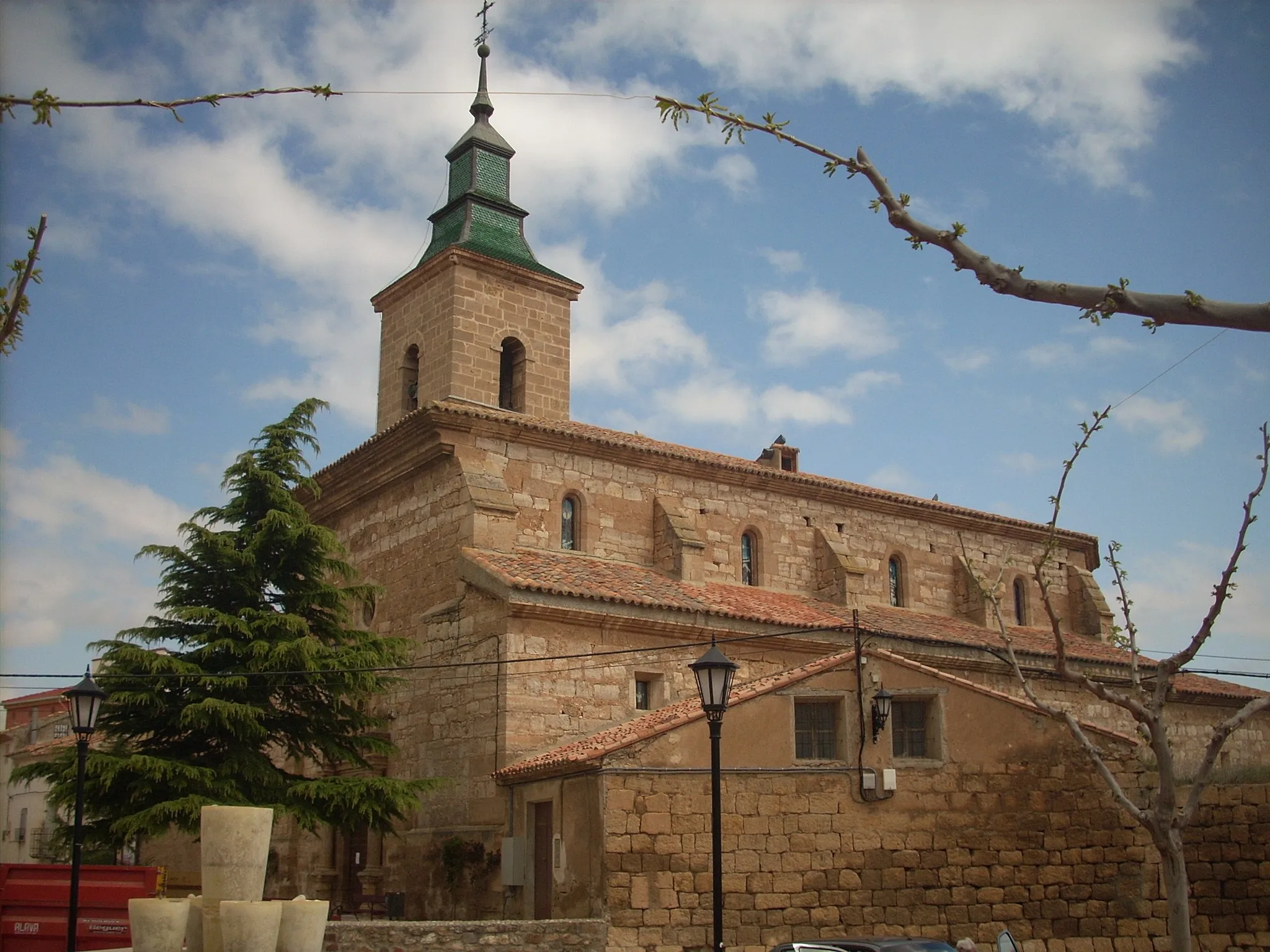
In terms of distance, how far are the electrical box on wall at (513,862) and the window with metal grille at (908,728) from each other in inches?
212

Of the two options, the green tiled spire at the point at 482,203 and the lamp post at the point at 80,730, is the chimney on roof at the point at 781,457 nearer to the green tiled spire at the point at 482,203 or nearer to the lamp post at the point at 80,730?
the green tiled spire at the point at 482,203

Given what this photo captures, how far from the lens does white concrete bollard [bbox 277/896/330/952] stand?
864cm

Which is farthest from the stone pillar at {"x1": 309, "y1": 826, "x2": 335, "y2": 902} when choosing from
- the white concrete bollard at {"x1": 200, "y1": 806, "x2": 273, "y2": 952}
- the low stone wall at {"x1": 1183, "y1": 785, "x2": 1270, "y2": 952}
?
the low stone wall at {"x1": 1183, "y1": 785, "x2": 1270, "y2": 952}

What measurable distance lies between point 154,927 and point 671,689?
12.5m

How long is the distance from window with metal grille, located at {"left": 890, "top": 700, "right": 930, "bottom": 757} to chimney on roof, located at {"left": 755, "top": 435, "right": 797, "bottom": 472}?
10637 mm

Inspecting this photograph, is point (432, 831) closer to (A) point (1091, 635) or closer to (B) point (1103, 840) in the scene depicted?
(B) point (1103, 840)

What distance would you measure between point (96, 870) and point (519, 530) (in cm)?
937

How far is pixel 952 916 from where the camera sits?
1620 cm

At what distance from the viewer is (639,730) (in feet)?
52.6

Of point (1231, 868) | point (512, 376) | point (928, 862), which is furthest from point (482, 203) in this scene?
point (1231, 868)

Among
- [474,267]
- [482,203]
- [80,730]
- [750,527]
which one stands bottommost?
[80,730]

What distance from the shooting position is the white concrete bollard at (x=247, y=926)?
830 cm

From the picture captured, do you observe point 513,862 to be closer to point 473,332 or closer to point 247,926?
point 247,926

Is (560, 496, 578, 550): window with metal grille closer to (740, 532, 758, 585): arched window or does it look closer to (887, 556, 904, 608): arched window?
(740, 532, 758, 585): arched window
